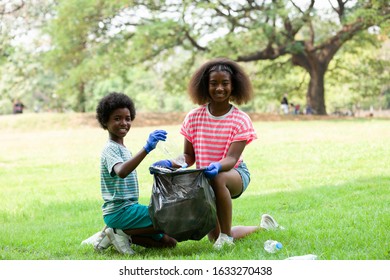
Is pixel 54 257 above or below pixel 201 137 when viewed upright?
below

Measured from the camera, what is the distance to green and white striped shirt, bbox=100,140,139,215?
4.55 metres

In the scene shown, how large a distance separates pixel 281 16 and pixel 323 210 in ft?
63.7

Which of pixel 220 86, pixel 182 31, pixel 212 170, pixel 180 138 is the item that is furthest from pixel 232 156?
pixel 182 31

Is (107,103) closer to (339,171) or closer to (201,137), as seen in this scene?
(201,137)

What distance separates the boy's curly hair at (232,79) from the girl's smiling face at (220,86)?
0.22 ft

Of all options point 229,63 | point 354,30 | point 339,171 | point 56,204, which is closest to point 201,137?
point 229,63

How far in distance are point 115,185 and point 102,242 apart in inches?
18.1

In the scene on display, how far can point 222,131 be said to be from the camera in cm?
470

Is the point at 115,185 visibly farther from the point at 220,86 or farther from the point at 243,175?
the point at 220,86

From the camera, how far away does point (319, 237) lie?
4707 mm

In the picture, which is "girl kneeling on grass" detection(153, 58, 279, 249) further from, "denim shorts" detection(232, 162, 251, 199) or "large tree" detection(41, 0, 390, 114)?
"large tree" detection(41, 0, 390, 114)

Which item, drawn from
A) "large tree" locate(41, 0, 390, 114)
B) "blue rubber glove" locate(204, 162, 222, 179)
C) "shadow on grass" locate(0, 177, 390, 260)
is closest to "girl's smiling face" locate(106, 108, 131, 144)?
"blue rubber glove" locate(204, 162, 222, 179)

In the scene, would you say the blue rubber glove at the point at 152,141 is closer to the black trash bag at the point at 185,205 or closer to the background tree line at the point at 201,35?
the black trash bag at the point at 185,205

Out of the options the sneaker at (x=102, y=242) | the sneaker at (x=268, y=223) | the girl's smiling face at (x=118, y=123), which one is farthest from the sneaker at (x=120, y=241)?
the sneaker at (x=268, y=223)
